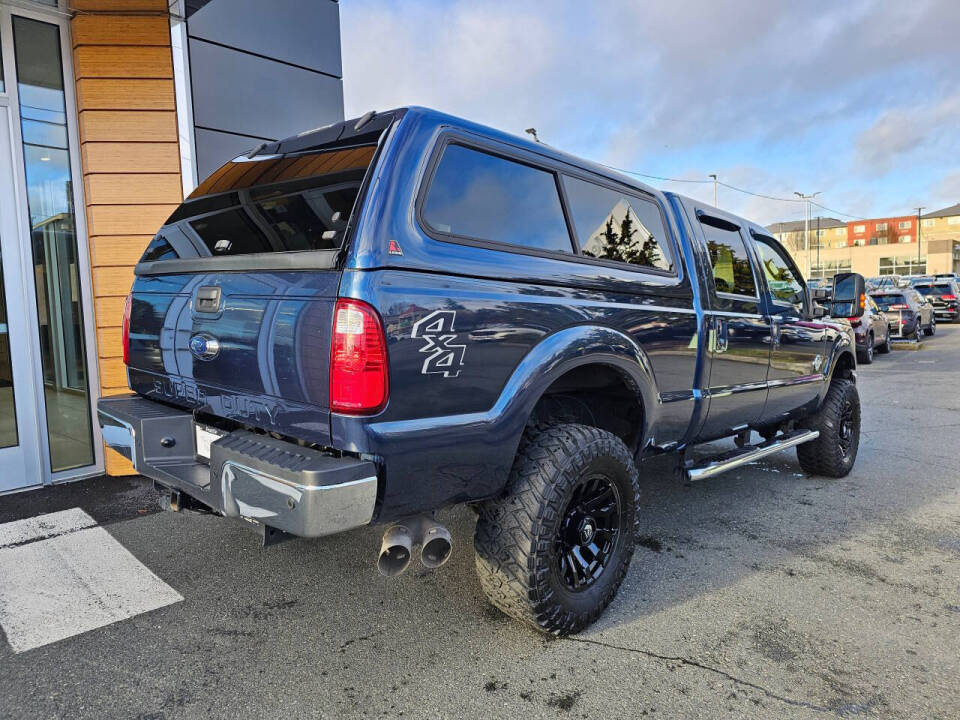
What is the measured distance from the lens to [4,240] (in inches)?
177

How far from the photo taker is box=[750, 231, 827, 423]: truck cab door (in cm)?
425

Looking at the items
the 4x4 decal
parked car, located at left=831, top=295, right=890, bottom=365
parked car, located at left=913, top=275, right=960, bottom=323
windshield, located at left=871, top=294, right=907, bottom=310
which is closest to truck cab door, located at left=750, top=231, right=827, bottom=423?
the 4x4 decal

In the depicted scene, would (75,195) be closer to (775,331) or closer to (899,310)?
(775,331)

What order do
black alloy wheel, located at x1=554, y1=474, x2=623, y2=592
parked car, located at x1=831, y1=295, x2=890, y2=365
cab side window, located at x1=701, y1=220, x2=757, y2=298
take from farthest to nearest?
1. parked car, located at x1=831, y1=295, x2=890, y2=365
2. cab side window, located at x1=701, y1=220, x2=757, y2=298
3. black alloy wheel, located at x1=554, y1=474, x2=623, y2=592

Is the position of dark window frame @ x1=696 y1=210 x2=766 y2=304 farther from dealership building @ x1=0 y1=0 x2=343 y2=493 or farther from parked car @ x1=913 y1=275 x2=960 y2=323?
parked car @ x1=913 y1=275 x2=960 y2=323

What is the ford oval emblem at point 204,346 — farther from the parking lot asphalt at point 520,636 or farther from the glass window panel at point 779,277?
the glass window panel at point 779,277

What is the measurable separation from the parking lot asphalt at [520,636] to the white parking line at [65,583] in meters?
0.07

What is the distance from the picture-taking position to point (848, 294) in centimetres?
470

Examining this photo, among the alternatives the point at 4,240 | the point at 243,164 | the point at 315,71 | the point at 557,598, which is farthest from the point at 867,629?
the point at 315,71

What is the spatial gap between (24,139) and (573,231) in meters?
4.14

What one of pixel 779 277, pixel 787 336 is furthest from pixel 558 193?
pixel 779 277

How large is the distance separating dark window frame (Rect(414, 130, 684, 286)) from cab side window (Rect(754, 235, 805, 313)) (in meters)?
1.23

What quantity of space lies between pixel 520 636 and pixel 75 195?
447 cm

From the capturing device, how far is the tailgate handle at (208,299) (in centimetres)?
245
